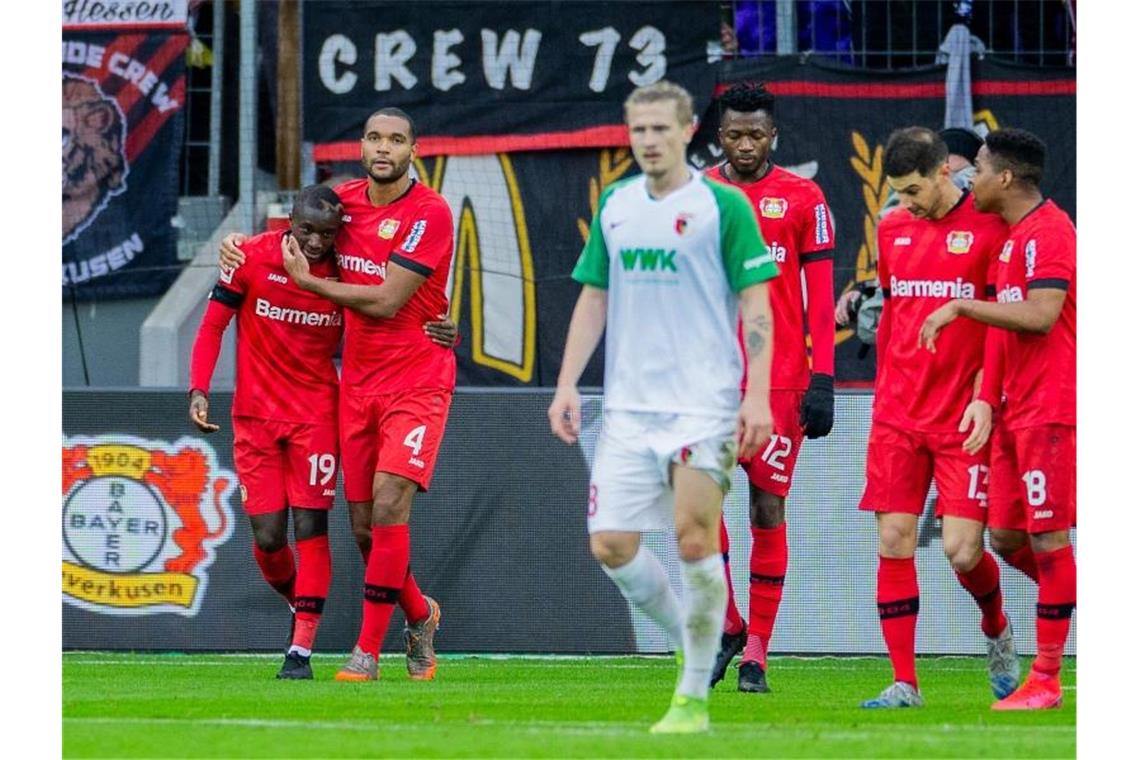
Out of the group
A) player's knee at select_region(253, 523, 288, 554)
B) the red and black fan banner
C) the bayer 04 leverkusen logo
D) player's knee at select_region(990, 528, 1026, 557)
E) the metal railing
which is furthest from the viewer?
the red and black fan banner

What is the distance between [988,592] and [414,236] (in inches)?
112

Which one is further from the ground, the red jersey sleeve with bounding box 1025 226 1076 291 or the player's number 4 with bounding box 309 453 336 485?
the red jersey sleeve with bounding box 1025 226 1076 291

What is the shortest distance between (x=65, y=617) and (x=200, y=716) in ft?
13.2

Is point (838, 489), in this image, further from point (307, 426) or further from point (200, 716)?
point (200, 716)

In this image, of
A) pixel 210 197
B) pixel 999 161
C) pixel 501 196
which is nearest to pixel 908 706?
pixel 999 161

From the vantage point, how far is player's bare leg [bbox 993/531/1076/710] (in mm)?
7590

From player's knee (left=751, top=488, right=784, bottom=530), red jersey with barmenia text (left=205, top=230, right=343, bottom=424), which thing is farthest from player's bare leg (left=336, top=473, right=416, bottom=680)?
player's knee (left=751, top=488, right=784, bottom=530)

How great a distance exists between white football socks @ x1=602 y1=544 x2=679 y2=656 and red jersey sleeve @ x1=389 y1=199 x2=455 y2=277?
2.49 m

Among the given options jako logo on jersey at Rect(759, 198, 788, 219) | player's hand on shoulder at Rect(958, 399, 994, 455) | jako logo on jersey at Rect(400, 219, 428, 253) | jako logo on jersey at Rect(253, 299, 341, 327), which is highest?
jako logo on jersey at Rect(759, 198, 788, 219)

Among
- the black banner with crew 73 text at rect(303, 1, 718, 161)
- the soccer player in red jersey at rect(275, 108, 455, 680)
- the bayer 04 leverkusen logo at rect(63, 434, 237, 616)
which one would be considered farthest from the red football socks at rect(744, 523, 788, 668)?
the black banner with crew 73 text at rect(303, 1, 718, 161)

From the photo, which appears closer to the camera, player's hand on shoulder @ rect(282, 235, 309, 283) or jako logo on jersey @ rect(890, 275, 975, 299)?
jako logo on jersey @ rect(890, 275, 975, 299)

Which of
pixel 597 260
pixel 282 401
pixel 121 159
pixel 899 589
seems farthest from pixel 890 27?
pixel 597 260

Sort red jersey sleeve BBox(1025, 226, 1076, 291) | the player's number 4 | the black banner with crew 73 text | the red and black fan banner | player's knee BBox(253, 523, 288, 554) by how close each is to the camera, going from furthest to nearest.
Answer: the red and black fan banner, the black banner with crew 73 text, player's knee BBox(253, 523, 288, 554), the player's number 4, red jersey sleeve BBox(1025, 226, 1076, 291)

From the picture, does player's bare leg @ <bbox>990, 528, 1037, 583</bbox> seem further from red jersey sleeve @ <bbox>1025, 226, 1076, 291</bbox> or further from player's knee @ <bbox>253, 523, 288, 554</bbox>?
player's knee @ <bbox>253, 523, 288, 554</bbox>
